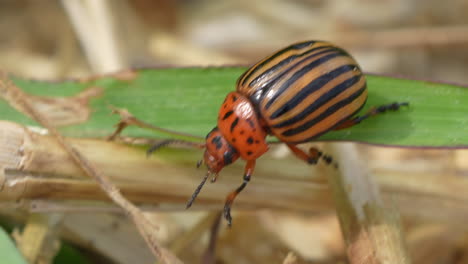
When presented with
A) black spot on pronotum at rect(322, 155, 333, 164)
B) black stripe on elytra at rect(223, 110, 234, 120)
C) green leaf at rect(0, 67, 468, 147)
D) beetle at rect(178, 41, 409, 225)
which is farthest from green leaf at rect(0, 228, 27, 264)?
black spot on pronotum at rect(322, 155, 333, 164)

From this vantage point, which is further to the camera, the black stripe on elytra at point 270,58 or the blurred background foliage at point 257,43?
the blurred background foliage at point 257,43

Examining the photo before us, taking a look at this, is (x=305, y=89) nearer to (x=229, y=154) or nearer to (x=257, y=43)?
(x=229, y=154)

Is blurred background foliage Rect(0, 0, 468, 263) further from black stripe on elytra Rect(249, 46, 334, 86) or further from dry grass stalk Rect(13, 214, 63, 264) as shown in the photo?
black stripe on elytra Rect(249, 46, 334, 86)

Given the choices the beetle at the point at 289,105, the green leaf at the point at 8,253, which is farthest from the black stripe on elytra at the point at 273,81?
the green leaf at the point at 8,253

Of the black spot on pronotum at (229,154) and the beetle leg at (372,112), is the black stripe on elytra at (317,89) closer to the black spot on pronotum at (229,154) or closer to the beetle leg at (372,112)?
the beetle leg at (372,112)

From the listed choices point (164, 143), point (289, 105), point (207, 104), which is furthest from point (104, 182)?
point (289, 105)

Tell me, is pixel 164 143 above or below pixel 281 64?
below
